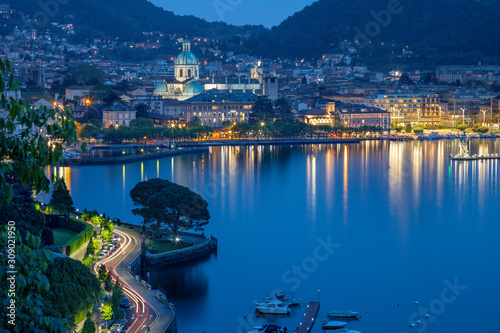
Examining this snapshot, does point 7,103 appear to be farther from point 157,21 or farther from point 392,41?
point 157,21

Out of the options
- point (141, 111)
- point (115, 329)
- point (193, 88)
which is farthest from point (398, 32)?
point (115, 329)

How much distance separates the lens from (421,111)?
3425 centimetres

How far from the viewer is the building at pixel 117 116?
27500mm

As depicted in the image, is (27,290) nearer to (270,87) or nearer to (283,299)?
(283,299)

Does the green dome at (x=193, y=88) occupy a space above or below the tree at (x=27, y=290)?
above

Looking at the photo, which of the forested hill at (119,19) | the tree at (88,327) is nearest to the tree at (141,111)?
the tree at (88,327)

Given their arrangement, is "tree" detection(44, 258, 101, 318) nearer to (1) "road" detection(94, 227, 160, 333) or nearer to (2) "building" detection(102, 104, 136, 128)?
(1) "road" detection(94, 227, 160, 333)

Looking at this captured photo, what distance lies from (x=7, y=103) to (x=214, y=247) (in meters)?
8.09

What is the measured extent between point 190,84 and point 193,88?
28 centimetres

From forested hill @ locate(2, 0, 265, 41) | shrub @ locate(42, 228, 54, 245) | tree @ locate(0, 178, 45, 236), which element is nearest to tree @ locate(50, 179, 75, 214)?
tree @ locate(0, 178, 45, 236)

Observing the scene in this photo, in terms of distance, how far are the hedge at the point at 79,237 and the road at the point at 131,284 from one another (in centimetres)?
31

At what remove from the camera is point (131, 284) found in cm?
840

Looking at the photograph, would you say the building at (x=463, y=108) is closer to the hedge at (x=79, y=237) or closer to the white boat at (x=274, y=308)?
the hedge at (x=79, y=237)

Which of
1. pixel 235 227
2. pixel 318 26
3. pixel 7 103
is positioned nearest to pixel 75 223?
pixel 235 227
